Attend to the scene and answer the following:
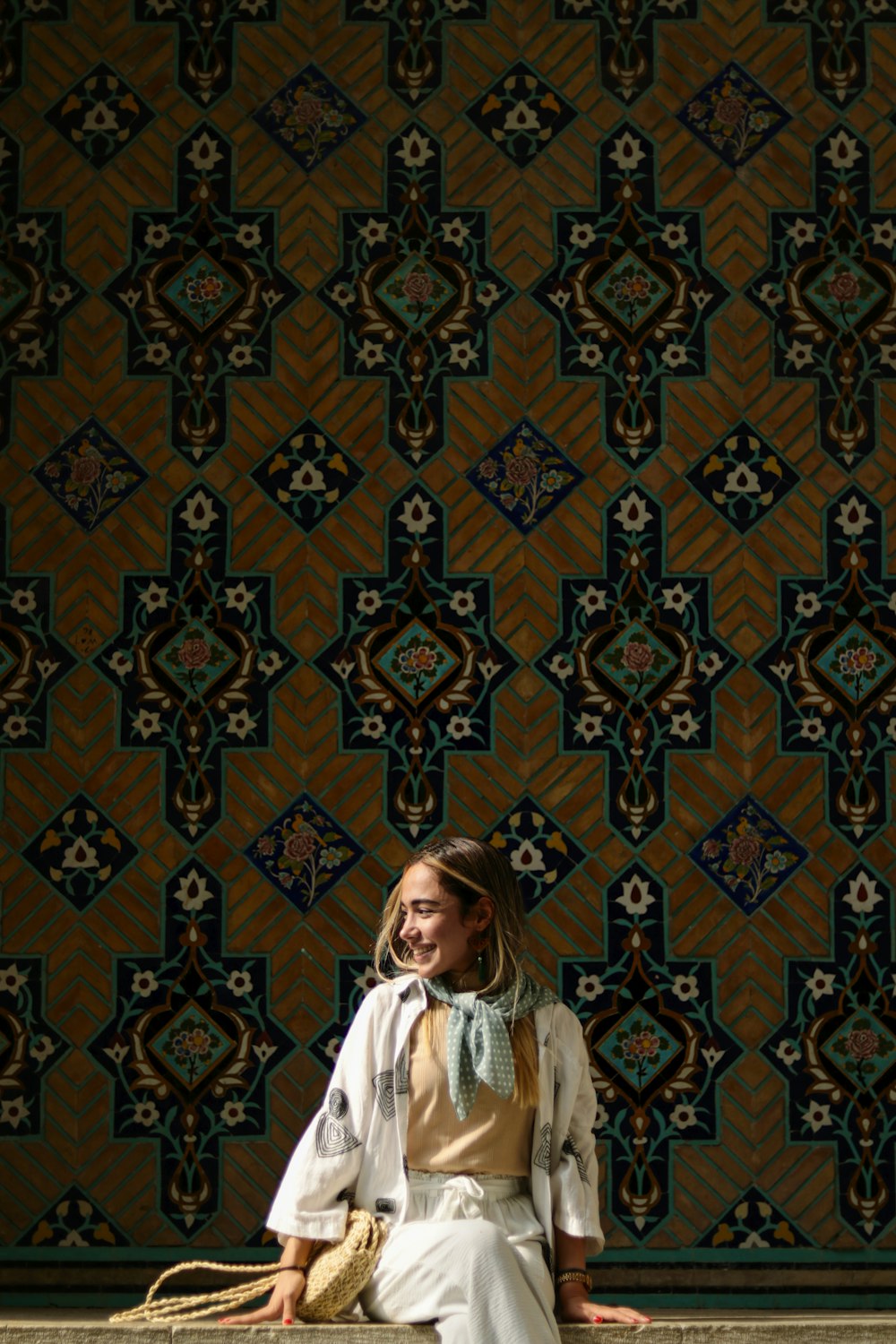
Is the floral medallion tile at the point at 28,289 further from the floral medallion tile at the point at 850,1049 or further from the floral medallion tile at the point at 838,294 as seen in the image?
the floral medallion tile at the point at 850,1049

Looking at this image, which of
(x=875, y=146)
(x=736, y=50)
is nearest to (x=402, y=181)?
(x=736, y=50)

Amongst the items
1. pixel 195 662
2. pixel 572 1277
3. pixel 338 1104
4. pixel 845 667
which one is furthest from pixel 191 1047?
pixel 845 667

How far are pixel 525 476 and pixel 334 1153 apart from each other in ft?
6.50

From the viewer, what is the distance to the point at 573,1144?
10.5 ft

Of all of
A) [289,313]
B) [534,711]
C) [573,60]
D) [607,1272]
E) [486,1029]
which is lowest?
[607,1272]

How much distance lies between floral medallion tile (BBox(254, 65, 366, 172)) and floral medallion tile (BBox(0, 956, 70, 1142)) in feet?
7.22

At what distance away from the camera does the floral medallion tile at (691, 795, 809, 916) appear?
433 cm

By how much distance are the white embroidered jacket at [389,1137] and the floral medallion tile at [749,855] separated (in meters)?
1.15

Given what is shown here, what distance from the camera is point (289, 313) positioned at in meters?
4.54

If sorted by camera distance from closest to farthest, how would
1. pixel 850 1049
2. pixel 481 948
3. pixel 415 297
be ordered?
pixel 481 948, pixel 850 1049, pixel 415 297

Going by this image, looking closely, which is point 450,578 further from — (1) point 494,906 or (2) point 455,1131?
(2) point 455,1131

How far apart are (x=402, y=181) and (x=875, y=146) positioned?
4.15 ft

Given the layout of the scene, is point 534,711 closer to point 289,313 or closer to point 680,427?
point 680,427

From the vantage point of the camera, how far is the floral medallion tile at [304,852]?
4316 mm
